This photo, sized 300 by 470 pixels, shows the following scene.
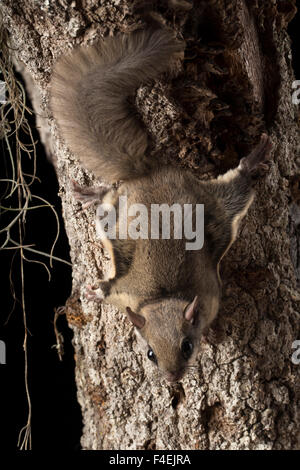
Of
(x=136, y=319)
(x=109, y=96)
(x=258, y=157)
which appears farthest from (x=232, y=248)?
(x=109, y=96)

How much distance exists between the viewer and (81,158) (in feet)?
6.45

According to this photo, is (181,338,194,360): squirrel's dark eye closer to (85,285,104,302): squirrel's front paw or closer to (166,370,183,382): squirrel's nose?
(166,370,183,382): squirrel's nose

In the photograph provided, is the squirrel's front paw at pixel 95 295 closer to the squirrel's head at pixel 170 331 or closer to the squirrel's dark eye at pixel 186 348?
the squirrel's head at pixel 170 331

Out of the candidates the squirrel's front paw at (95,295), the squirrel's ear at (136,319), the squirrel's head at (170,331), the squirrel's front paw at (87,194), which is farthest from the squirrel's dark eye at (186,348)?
the squirrel's front paw at (87,194)

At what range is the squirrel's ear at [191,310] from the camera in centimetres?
176

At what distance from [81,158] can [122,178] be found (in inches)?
5.8

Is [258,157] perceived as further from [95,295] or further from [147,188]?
[95,295]

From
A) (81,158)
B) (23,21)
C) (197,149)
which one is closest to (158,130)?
(197,149)

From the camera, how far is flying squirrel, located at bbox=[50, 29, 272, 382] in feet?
5.82

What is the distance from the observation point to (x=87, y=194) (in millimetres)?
2029

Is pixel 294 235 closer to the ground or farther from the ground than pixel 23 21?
closer to the ground

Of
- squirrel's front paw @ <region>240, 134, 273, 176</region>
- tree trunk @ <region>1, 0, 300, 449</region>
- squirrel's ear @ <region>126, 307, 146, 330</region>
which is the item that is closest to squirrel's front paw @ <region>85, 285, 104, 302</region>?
tree trunk @ <region>1, 0, 300, 449</region>

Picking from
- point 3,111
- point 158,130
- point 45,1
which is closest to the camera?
point 45,1
